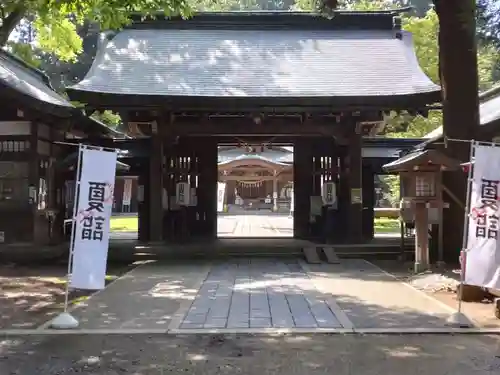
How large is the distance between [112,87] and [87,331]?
28.9 feet

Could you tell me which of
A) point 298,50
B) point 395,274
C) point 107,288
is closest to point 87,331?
point 107,288

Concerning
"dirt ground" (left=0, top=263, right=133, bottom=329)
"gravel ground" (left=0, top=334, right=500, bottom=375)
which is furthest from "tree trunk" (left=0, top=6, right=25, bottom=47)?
"gravel ground" (left=0, top=334, right=500, bottom=375)

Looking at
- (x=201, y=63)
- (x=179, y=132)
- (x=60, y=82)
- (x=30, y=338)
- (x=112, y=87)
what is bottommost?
(x=30, y=338)

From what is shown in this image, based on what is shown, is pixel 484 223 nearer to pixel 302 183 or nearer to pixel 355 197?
pixel 355 197

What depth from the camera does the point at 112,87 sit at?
14.4 metres

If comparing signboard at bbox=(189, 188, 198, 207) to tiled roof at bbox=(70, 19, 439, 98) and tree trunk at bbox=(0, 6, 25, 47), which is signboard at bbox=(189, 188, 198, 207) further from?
tree trunk at bbox=(0, 6, 25, 47)

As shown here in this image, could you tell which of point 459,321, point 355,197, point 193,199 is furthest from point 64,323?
point 193,199

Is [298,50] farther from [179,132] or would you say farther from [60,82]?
[60,82]

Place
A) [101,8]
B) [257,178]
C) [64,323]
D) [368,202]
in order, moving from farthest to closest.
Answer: [257,178] → [368,202] → [101,8] → [64,323]

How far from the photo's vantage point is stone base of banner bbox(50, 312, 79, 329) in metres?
6.94

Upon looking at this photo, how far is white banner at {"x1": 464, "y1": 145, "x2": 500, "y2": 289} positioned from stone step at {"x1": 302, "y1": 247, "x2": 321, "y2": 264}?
21.8 feet

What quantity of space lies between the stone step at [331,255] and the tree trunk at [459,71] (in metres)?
4.92

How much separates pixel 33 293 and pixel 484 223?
23.8ft

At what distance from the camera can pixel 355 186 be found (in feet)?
49.5
